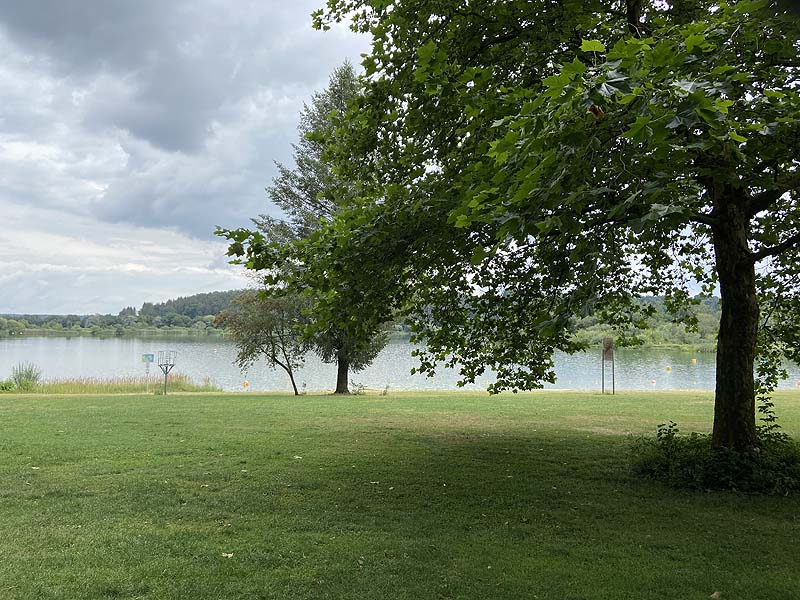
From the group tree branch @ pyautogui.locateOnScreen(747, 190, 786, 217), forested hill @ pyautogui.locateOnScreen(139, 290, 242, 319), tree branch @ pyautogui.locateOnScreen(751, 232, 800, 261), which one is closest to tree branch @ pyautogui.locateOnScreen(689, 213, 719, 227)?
tree branch @ pyautogui.locateOnScreen(747, 190, 786, 217)

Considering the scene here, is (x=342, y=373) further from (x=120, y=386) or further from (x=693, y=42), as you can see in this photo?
(x=693, y=42)

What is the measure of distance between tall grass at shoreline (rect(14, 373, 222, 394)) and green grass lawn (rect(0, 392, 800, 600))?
37.7 feet

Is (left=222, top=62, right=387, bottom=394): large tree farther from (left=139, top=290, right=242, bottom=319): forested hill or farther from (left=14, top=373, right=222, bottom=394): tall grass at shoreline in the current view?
(left=139, top=290, right=242, bottom=319): forested hill

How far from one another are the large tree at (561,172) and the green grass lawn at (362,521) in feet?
5.56

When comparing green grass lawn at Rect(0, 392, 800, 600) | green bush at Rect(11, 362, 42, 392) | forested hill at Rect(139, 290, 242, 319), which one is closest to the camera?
green grass lawn at Rect(0, 392, 800, 600)

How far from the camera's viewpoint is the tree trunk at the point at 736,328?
732 centimetres

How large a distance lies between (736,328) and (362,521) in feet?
16.8

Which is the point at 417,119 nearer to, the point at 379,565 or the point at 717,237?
the point at 717,237

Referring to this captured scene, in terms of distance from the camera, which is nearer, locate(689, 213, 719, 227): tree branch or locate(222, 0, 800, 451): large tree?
locate(222, 0, 800, 451): large tree

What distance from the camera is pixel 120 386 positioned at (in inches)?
886

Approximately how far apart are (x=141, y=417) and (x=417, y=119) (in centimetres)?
888

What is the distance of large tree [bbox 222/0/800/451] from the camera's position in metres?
3.48

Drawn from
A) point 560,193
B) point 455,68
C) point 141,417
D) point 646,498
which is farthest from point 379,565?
point 141,417

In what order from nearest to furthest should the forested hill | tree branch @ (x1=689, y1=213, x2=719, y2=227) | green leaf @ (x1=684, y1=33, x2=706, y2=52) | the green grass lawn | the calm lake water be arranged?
green leaf @ (x1=684, y1=33, x2=706, y2=52) < the green grass lawn < tree branch @ (x1=689, y1=213, x2=719, y2=227) < the calm lake water < the forested hill
